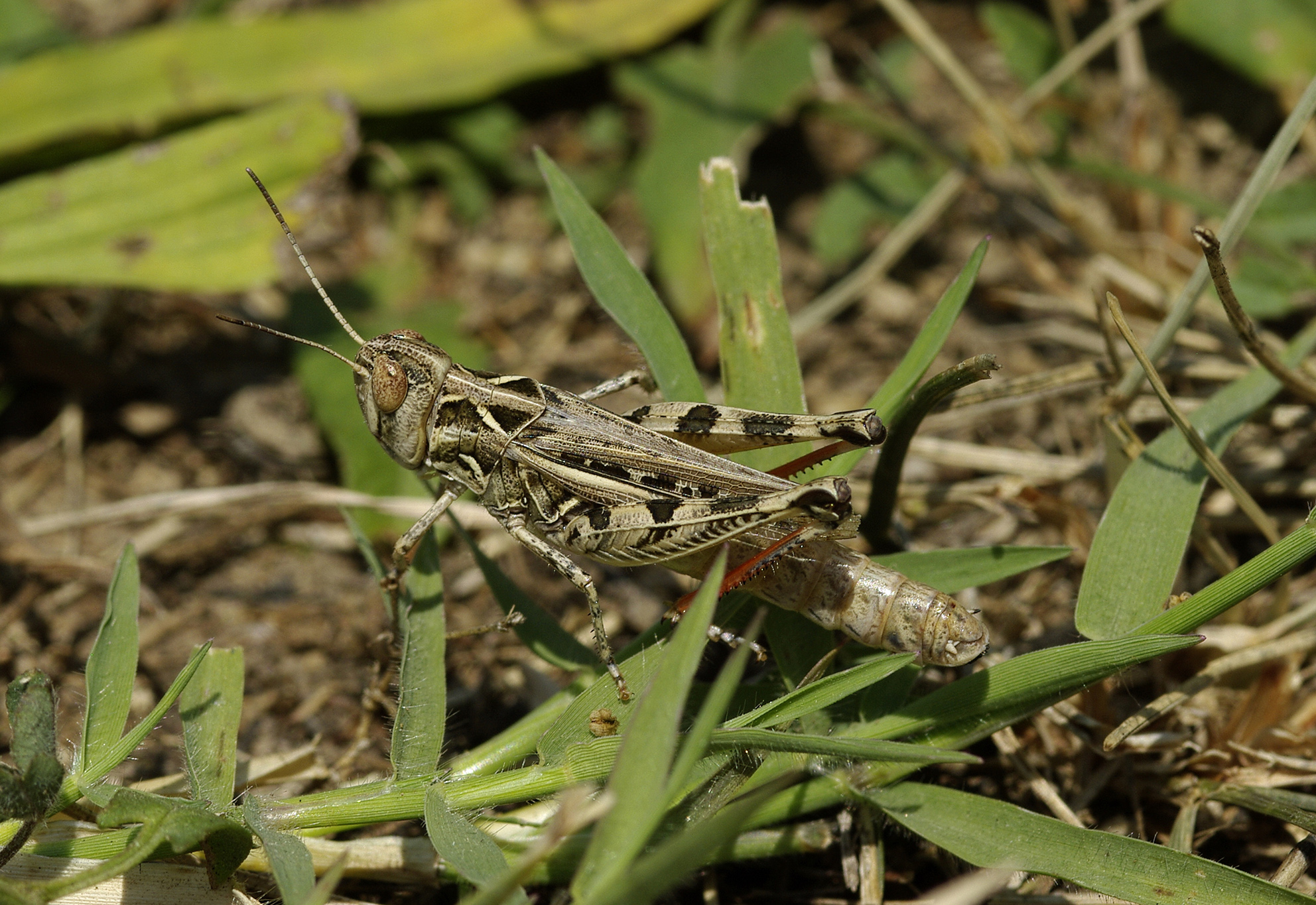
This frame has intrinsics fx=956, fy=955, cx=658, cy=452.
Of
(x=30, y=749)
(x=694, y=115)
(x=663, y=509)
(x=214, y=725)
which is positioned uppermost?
(x=694, y=115)

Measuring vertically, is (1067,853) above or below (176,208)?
below

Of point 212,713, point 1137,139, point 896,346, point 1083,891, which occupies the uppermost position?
point 1137,139

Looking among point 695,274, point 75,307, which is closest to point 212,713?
point 695,274

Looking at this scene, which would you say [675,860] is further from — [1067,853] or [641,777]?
[1067,853]

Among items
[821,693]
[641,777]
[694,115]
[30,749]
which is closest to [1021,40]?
[694,115]

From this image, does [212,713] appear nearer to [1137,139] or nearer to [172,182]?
[172,182]

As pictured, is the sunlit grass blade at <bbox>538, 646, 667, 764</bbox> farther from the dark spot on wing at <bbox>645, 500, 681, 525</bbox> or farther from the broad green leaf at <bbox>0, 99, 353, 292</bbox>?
the broad green leaf at <bbox>0, 99, 353, 292</bbox>
